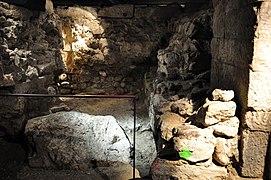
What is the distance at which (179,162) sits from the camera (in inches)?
102

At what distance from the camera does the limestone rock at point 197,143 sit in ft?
8.33

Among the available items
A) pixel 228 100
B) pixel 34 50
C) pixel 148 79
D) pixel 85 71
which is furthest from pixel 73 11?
pixel 228 100

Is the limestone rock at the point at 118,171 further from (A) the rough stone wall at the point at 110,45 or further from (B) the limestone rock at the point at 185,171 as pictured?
(A) the rough stone wall at the point at 110,45

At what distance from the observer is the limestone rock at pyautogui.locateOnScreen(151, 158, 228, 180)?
2.48 m

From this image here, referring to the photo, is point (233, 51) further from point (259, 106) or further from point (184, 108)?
point (184, 108)

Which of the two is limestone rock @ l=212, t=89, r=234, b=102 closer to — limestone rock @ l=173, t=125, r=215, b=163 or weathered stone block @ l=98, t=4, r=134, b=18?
limestone rock @ l=173, t=125, r=215, b=163

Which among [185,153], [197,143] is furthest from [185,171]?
[197,143]

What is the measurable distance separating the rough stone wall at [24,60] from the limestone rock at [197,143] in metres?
3.04

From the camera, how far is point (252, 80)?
2453 millimetres

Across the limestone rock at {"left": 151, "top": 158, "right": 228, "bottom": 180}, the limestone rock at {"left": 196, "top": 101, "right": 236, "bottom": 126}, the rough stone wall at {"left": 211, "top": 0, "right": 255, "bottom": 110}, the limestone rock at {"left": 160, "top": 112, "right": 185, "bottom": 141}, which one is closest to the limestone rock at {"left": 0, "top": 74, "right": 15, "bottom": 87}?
the limestone rock at {"left": 160, "top": 112, "right": 185, "bottom": 141}

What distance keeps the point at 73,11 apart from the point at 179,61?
3.75 meters

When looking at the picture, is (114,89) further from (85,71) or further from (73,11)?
(73,11)

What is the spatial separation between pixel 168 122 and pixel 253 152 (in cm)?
120

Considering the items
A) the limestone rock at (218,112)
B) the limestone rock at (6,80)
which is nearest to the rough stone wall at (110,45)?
the limestone rock at (6,80)
